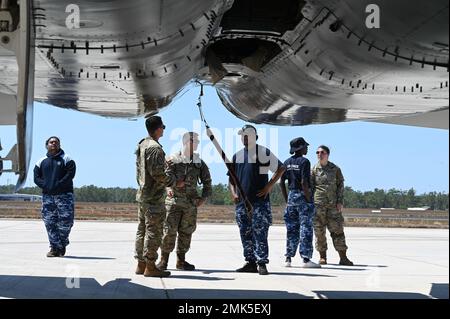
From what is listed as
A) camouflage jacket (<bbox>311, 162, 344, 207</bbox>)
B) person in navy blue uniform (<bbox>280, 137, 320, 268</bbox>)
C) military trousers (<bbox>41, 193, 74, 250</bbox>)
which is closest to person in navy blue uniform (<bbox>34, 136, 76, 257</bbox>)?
military trousers (<bbox>41, 193, 74, 250</bbox>)

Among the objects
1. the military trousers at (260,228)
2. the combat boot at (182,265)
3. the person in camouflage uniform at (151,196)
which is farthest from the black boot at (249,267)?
the person in camouflage uniform at (151,196)

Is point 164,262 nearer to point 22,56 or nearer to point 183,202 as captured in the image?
point 183,202

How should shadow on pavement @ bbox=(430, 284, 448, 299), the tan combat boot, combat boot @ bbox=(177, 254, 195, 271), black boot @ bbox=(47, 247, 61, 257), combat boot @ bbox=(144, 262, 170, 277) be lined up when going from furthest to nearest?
black boot @ bbox=(47, 247, 61, 257) → combat boot @ bbox=(177, 254, 195, 271) → the tan combat boot → combat boot @ bbox=(144, 262, 170, 277) → shadow on pavement @ bbox=(430, 284, 448, 299)

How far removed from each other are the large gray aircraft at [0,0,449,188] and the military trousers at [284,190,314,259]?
1796mm

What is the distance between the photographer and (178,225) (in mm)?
6969

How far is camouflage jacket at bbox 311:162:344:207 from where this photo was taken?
27.3 ft

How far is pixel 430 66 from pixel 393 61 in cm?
25

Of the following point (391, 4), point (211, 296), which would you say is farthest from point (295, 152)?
point (391, 4)

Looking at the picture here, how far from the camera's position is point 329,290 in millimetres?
5484

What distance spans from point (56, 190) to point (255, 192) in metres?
3.42

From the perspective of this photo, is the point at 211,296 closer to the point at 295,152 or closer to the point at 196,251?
the point at 295,152

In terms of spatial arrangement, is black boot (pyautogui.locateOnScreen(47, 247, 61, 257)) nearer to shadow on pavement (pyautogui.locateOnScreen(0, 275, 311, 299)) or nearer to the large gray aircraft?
shadow on pavement (pyautogui.locateOnScreen(0, 275, 311, 299))

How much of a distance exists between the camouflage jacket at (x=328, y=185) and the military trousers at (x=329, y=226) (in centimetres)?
11
